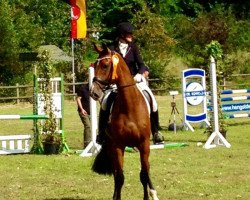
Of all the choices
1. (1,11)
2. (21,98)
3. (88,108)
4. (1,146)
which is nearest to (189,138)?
(88,108)

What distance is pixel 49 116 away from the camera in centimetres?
1667

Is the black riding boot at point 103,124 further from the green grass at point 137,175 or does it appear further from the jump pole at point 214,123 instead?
the jump pole at point 214,123

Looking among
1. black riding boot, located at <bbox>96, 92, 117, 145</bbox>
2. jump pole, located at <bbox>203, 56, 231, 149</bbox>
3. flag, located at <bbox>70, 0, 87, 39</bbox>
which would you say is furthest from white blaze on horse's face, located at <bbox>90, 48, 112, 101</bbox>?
flag, located at <bbox>70, 0, 87, 39</bbox>

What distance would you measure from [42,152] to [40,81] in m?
1.67

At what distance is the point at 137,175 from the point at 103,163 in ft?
6.66

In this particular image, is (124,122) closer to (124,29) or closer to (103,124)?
(103,124)

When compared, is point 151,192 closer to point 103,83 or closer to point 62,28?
point 103,83

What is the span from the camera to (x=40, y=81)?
55.6 ft

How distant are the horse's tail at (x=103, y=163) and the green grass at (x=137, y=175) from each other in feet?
1.14

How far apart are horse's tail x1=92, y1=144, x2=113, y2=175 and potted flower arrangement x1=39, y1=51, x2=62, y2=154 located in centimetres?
550

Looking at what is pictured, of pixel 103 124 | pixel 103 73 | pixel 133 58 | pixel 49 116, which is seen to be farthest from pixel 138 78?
pixel 49 116

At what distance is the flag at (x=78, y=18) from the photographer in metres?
39.4

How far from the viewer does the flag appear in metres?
39.4

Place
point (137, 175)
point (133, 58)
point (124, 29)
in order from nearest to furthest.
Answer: point (124, 29), point (133, 58), point (137, 175)
